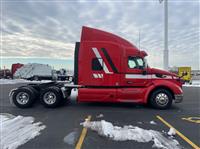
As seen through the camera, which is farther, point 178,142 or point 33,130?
point 33,130

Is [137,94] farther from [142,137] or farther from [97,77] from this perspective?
[142,137]

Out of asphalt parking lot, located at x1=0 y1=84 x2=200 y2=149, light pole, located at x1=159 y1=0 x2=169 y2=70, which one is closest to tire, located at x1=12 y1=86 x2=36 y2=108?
asphalt parking lot, located at x1=0 y1=84 x2=200 y2=149

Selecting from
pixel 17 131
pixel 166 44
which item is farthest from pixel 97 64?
pixel 166 44

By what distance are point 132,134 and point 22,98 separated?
6811 mm

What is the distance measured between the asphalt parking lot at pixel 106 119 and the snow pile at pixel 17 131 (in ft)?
0.73

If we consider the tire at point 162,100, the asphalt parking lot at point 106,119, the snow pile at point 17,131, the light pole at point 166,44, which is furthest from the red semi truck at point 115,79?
the light pole at point 166,44

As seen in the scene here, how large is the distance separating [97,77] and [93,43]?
168cm

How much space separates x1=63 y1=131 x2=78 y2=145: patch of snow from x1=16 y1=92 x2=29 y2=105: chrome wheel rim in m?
5.42

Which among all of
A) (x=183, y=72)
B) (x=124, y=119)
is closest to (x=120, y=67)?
(x=124, y=119)

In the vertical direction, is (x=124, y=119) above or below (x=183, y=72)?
below

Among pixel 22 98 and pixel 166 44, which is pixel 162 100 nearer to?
pixel 22 98

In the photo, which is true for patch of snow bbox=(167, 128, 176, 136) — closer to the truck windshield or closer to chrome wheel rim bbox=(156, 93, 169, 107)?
chrome wheel rim bbox=(156, 93, 169, 107)

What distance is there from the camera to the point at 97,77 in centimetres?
1101

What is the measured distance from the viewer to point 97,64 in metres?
11.0
